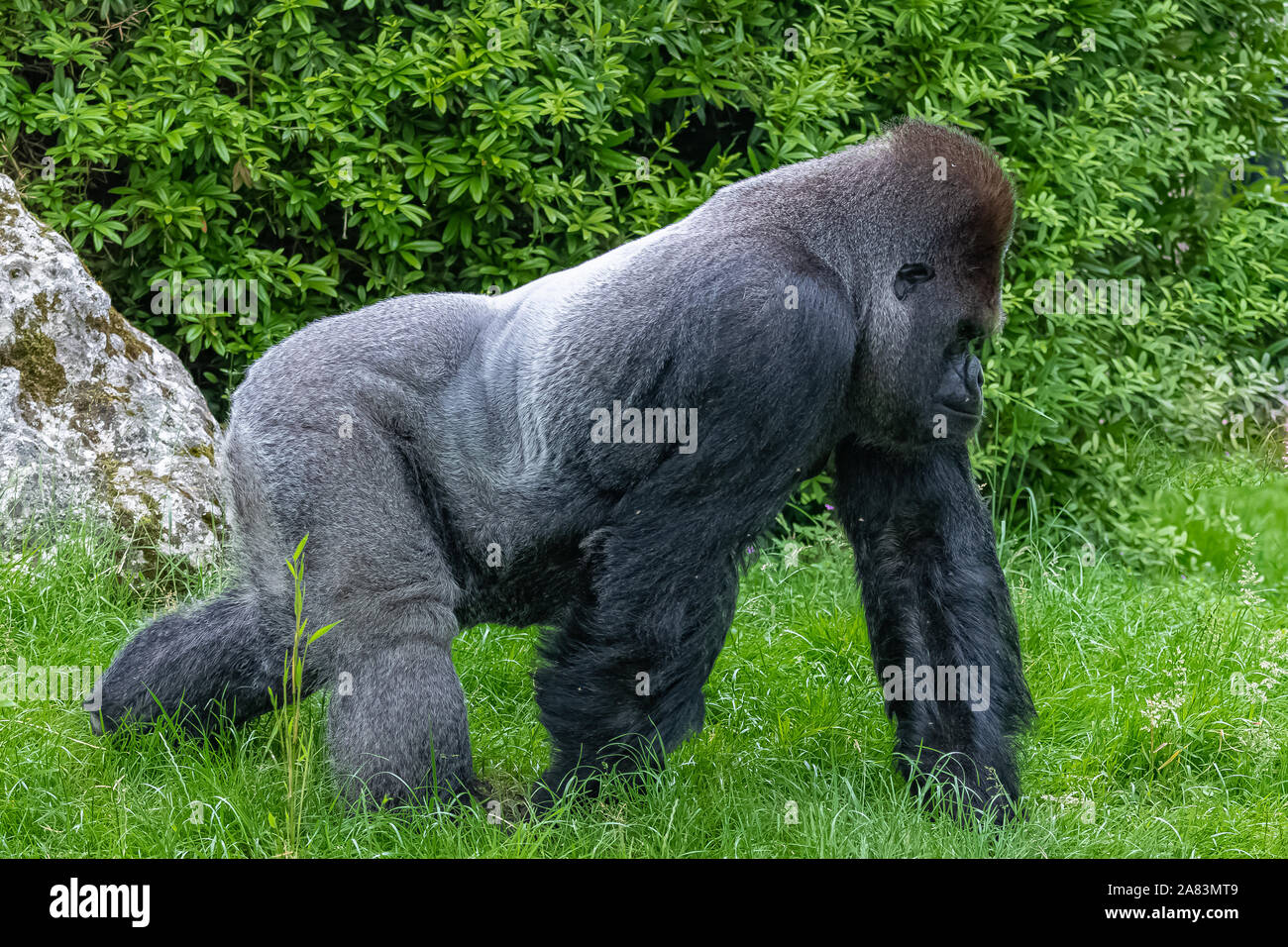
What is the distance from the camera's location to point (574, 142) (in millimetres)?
5309

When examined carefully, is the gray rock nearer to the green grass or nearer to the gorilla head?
the green grass

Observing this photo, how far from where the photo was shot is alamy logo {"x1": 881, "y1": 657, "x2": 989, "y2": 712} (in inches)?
138

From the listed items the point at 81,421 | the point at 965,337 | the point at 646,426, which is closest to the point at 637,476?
the point at 646,426

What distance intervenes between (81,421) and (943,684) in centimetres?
302

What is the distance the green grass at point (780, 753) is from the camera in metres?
3.17

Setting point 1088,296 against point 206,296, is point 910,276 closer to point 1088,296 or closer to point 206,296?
point 1088,296

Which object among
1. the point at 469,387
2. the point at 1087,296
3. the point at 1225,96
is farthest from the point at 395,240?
the point at 1225,96

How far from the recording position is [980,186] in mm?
3357

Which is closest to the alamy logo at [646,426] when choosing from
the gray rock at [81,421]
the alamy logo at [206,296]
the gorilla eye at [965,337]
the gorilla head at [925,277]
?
the gorilla head at [925,277]

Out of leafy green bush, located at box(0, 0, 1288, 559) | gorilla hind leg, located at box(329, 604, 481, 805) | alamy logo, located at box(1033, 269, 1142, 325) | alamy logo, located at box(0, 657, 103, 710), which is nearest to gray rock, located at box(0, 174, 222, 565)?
leafy green bush, located at box(0, 0, 1288, 559)

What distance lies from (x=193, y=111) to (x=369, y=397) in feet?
7.47

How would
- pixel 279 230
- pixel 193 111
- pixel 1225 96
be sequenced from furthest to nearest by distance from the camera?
1. pixel 1225 96
2. pixel 279 230
3. pixel 193 111
